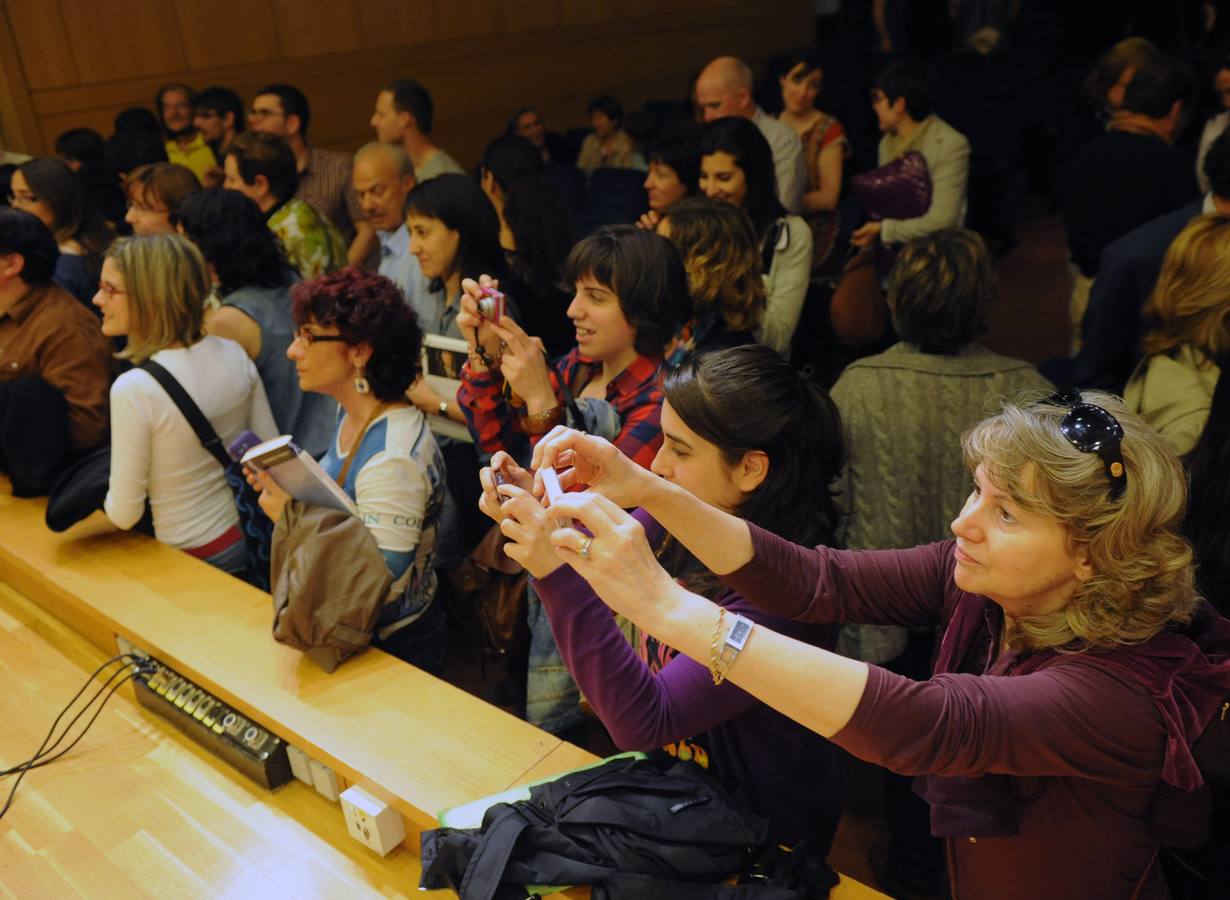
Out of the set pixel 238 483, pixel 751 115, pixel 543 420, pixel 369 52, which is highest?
pixel 369 52

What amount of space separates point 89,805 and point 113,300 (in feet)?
4.49

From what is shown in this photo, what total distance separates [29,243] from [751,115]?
3.07 metres

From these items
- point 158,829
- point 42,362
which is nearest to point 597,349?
point 158,829

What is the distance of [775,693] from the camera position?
124cm

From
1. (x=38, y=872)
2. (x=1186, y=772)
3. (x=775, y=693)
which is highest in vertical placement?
(x=775, y=693)

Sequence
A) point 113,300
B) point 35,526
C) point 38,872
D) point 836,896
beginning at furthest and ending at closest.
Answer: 1. point 35,526
2. point 113,300
3. point 38,872
4. point 836,896

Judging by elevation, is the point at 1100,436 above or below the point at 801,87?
Result: below

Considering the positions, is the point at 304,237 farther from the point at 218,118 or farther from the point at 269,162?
the point at 218,118

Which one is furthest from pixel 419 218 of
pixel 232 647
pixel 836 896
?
pixel 836 896

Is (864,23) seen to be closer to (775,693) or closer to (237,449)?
(237,449)

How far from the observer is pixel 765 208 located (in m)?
3.76

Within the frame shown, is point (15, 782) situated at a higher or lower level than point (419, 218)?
lower

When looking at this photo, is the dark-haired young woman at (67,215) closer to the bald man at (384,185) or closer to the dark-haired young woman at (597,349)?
the bald man at (384,185)

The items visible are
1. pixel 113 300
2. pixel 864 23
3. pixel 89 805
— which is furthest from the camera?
pixel 864 23
